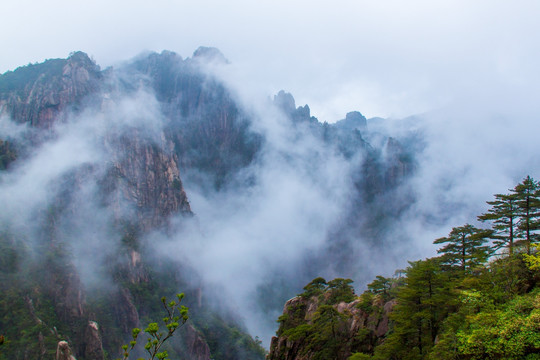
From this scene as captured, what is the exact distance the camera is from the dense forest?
1568cm

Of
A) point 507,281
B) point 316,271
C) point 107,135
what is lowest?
point 507,281

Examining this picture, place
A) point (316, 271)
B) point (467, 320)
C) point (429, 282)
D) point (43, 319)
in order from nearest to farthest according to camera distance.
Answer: point (467, 320) < point (429, 282) < point (43, 319) < point (316, 271)

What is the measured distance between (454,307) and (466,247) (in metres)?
7.96

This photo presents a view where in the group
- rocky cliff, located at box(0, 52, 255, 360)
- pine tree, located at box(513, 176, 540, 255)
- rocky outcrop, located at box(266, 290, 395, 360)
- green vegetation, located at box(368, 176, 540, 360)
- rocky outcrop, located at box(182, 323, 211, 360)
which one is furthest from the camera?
rocky outcrop, located at box(182, 323, 211, 360)

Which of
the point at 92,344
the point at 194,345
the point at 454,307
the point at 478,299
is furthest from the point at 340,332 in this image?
the point at 194,345

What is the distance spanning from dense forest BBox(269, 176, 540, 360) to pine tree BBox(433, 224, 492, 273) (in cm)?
8

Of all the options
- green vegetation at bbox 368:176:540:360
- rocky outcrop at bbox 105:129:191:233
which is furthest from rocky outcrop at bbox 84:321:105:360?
green vegetation at bbox 368:176:540:360

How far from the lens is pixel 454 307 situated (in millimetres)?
25406

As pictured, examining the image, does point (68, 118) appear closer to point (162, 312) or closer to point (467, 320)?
point (162, 312)

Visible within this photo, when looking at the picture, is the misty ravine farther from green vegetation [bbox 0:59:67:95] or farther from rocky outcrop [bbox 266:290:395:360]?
rocky outcrop [bbox 266:290:395:360]

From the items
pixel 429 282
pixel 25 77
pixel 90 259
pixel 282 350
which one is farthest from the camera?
pixel 25 77

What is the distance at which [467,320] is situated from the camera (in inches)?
726

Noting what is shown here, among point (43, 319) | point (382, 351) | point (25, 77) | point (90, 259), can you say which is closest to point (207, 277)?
point (90, 259)

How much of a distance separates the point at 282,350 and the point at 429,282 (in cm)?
2268
